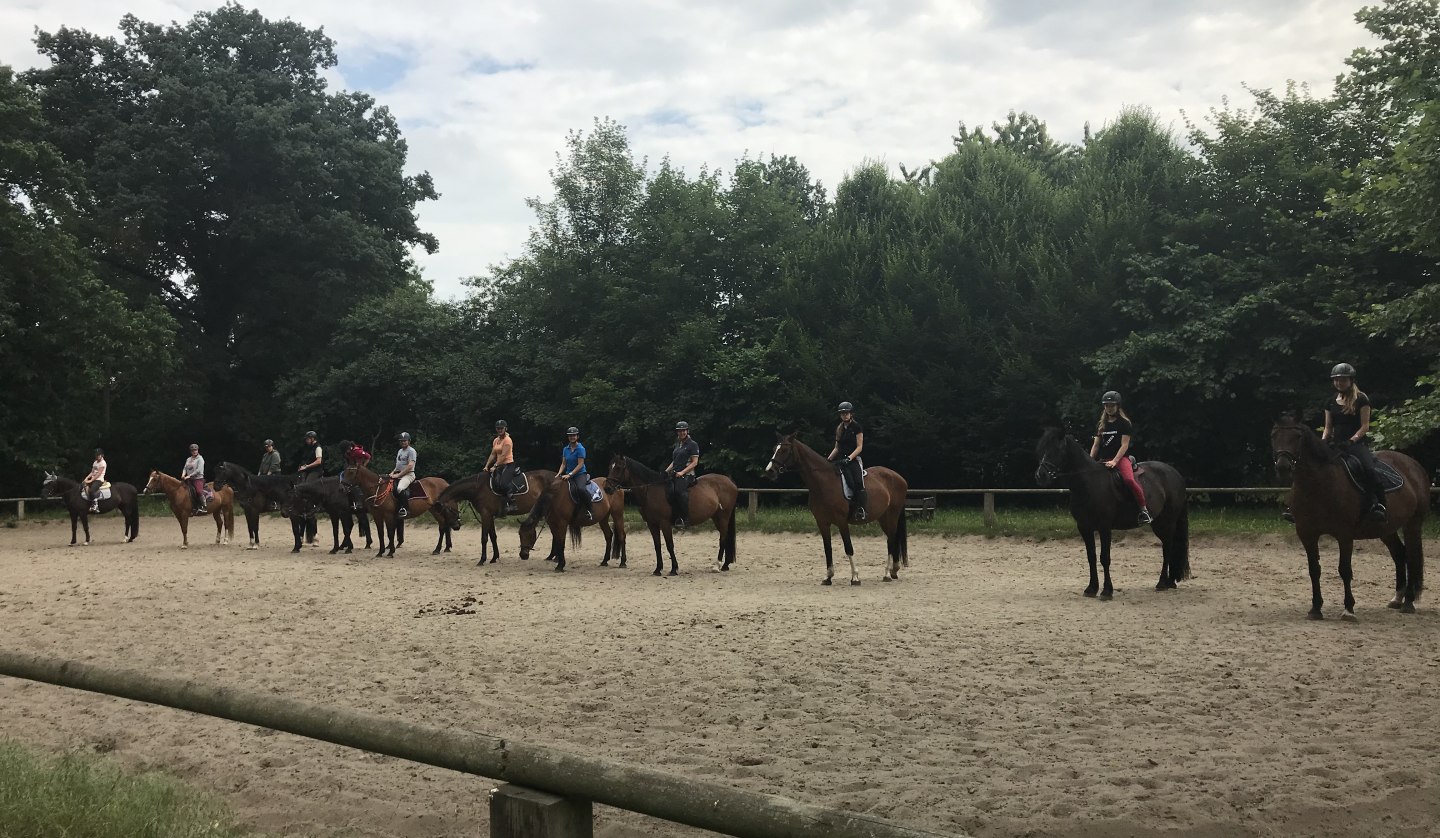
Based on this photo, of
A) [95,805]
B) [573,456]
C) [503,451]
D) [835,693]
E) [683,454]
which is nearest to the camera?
[95,805]

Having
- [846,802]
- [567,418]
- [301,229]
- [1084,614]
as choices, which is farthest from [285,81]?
[846,802]

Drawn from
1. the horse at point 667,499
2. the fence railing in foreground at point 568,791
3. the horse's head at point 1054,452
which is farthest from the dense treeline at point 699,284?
the fence railing in foreground at point 568,791

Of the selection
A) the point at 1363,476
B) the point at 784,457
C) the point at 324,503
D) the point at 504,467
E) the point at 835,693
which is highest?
the point at 784,457

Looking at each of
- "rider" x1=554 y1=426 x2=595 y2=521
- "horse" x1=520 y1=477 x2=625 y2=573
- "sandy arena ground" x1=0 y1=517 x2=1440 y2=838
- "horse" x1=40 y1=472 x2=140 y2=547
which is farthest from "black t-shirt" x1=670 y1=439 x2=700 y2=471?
"horse" x1=40 y1=472 x2=140 y2=547

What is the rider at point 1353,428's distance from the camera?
10.3 metres

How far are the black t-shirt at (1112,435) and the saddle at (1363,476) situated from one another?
2.73 m

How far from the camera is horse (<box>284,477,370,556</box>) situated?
20.7 meters

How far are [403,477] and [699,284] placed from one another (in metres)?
16.8

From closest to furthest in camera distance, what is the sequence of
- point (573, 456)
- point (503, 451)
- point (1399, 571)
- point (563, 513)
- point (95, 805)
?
point (95, 805)
point (1399, 571)
point (563, 513)
point (573, 456)
point (503, 451)

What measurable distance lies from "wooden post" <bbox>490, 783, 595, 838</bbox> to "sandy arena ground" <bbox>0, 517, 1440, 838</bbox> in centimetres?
195

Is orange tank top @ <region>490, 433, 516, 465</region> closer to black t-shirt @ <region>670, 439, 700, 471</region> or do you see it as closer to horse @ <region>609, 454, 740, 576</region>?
horse @ <region>609, 454, 740, 576</region>

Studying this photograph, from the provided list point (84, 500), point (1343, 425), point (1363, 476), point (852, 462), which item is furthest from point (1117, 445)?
point (84, 500)

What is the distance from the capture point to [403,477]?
20594 mm

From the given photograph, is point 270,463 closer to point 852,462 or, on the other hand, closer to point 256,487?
point 256,487
